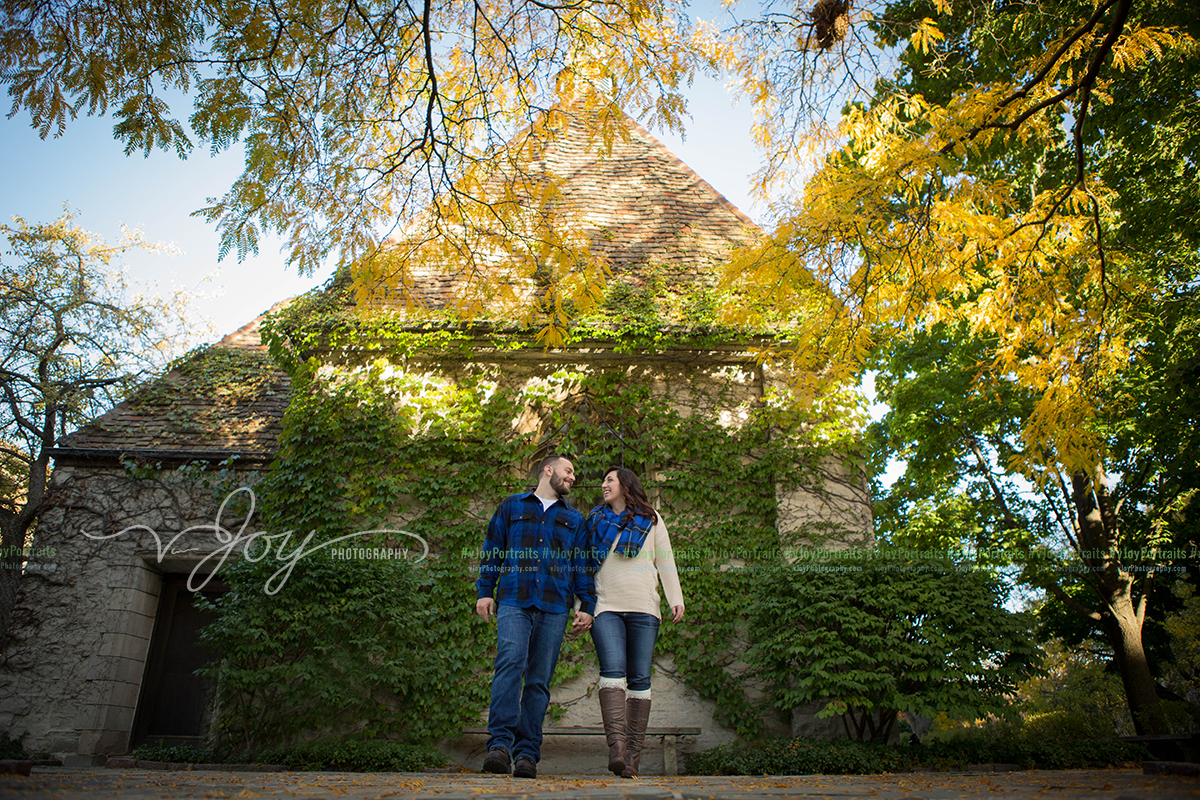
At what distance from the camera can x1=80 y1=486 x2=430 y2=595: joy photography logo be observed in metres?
7.12

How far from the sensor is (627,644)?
13.5 ft

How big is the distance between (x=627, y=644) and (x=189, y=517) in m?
6.43

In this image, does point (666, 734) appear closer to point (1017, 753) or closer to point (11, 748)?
point (1017, 753)

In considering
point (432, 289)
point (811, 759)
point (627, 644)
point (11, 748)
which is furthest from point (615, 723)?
point (11, 748)

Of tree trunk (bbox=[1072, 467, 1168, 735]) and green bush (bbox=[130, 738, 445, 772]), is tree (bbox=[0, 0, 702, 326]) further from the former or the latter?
tree trunk (bbox=[1072, 467, 1168, 735])

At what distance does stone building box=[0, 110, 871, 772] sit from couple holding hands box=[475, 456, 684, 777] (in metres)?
3.41

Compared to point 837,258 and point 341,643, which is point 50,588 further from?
point 837,258

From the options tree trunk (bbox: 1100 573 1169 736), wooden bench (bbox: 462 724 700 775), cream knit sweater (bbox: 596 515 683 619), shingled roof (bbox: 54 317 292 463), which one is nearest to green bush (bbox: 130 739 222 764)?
wooden bench (bbox: 462 724 700 775)

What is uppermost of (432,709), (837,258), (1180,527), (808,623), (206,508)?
(837,258)

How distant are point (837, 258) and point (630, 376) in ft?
11.7

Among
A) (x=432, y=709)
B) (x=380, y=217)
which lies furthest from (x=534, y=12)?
(x=432, y=709)

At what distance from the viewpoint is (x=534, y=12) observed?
15.2 feet

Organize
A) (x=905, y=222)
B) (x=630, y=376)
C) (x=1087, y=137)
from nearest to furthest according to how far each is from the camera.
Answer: (x=905, y=222) → (x=630, y=376) → (x=1087, y=137)

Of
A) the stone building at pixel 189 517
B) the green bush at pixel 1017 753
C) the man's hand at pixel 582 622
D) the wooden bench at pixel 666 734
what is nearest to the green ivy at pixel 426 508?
the stone building at pixel 189 517
